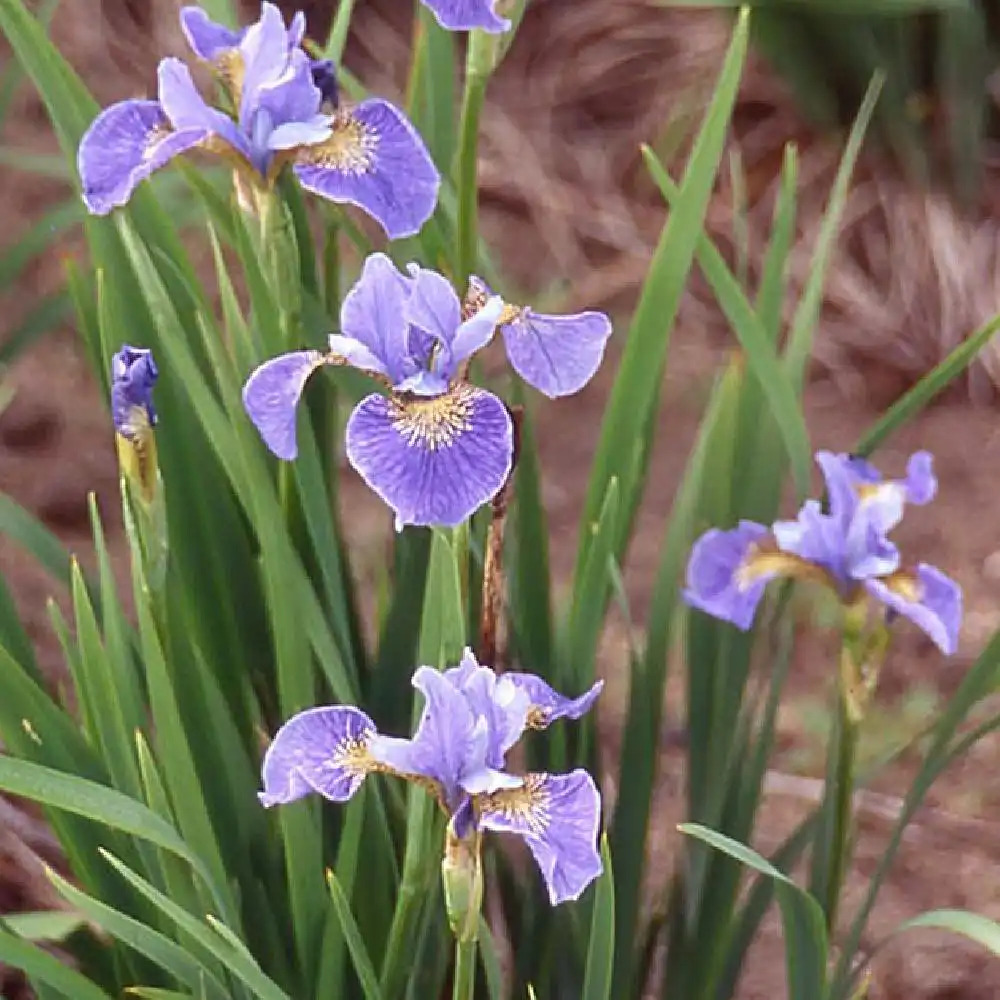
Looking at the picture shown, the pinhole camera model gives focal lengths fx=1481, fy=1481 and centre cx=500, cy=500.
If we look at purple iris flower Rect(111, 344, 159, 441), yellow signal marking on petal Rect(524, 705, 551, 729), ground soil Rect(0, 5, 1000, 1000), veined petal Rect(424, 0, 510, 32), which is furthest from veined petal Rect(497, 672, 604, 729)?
ground soil Rect(0, 5, 1000, 1000)

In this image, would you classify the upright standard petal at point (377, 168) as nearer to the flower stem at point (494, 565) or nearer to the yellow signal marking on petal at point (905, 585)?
the flower stem at point (494, 565)

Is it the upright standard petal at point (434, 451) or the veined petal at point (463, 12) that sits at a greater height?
the veined petal at point (463, 12)

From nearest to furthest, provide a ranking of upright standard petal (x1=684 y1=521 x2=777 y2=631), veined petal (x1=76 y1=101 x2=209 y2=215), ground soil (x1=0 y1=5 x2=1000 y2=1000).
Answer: veined petal (x1=76 y1=101 x2=209 y2=215), upright standard petal (x1=684 y1=521 x2=777 y2=631), ground soil (x1=0 y1=5 x2=1000 y2=1000)

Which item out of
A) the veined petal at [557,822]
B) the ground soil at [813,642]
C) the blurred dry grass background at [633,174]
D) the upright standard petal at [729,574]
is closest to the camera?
the veined petal at [557,822]

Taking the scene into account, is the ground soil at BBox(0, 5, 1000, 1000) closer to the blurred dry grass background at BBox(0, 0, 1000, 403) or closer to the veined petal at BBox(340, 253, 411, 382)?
the blurred dry grass background at BBox(0, 0, 1000, 403)

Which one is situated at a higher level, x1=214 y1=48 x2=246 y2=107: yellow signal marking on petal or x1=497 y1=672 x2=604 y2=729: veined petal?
x1=214 y1=48 x2=246 y2=107: yellow signal marking on petal

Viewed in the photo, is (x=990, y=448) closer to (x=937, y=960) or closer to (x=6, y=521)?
(x=937, y=960)

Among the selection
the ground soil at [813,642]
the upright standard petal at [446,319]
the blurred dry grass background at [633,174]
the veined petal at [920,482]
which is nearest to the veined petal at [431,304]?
the upright standard petal at [446,319]
